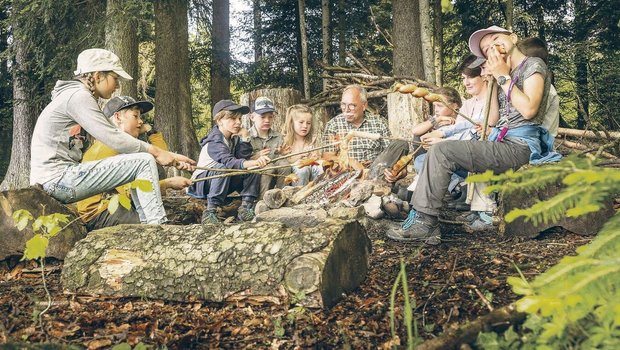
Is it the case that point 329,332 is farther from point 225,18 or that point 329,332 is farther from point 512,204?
point 225,18

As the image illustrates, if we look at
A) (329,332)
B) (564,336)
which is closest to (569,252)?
(329,332)

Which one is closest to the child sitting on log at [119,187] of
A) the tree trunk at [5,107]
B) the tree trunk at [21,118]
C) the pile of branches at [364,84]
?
the pile of branches at [364,84]

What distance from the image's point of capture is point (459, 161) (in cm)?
428

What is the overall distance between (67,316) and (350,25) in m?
14.5

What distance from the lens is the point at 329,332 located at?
8.21ft

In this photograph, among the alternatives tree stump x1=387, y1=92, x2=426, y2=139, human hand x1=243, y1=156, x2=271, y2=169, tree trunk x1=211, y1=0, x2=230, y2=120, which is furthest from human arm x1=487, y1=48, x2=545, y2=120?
tree trunk x1=211, y1=0, x2=230, y2=120

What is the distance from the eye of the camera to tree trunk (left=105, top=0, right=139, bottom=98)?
8.08 m

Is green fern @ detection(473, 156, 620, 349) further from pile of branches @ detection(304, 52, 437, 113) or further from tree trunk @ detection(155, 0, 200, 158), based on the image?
tree trunk @ detection(155, 0, 200, 158)

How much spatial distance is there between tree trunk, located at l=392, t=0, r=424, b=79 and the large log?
22.5ft

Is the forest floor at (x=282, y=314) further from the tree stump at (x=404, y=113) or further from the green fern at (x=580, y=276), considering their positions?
the tree stump at (x=404, y=113)

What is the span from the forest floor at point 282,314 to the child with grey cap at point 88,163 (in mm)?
1054

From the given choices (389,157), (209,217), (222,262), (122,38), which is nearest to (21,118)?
(122,38)

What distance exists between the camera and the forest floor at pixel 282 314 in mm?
2453

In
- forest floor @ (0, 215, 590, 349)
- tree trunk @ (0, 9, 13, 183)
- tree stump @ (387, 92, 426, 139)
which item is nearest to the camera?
forest floor @ (0, 215, 590, 349)
